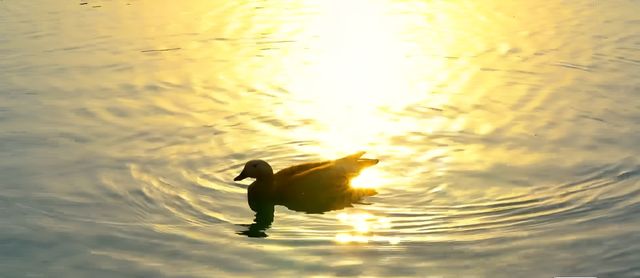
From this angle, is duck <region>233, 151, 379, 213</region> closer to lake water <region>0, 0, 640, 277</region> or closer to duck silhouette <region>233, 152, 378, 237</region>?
duck silhouette <region>233, 152, 378, 237</region>

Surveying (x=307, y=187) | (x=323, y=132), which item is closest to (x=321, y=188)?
(x=307, y=187)

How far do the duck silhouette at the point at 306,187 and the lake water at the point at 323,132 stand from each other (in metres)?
0.30

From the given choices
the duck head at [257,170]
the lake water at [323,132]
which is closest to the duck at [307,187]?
the duck head at [257,170]

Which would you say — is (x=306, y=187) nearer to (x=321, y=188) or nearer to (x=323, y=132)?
(x=321, y=188)

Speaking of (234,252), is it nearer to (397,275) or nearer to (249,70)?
(397,275)

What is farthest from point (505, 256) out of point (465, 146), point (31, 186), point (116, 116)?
point (116, 116)

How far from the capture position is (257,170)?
42.9 ft

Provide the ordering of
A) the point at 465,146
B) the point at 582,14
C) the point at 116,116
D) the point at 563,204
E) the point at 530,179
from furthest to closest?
the point at 582,14
the point at 116,116
the point at 465,146
the point at 530,179
the point at 563,204

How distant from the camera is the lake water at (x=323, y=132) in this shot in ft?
36.5

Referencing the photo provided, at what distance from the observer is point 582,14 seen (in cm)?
2217

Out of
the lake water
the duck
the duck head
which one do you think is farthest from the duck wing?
the lake water

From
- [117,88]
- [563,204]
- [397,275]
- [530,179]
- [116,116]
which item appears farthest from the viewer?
[117,88]

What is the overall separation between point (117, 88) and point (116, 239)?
6.59m

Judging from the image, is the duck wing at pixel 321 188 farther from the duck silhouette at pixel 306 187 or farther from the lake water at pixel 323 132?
the lake water at pixel 323 132
